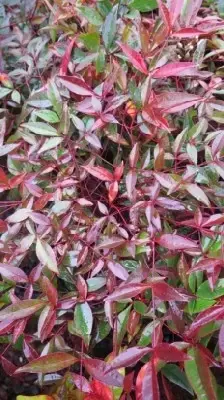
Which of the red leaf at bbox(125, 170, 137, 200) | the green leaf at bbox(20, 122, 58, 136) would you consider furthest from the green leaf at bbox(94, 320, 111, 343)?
the green leaf at bbox(20, 122, 58, 136)

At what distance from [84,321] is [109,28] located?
1.82 ft

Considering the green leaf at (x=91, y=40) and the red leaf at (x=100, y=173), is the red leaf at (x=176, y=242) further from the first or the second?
the green leaf at (x=91, y=40)

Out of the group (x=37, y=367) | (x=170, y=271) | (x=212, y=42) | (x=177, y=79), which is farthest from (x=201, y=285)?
(x=212, y=42)

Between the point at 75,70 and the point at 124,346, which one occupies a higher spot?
the point at 75,70

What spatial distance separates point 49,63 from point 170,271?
1.86 feet

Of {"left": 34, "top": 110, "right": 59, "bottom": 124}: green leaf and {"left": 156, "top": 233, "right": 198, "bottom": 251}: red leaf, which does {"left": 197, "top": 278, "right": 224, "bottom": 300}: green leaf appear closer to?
{"left": 156, "top": 233, "right": 198, "bottom": 251}: red leaf

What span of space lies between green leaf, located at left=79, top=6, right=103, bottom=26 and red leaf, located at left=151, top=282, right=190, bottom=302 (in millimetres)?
560

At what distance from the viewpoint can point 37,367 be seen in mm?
833

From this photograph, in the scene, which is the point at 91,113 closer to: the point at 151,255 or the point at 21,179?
the point at 21,179

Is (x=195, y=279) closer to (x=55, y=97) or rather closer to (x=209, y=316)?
(x=209, y=316)

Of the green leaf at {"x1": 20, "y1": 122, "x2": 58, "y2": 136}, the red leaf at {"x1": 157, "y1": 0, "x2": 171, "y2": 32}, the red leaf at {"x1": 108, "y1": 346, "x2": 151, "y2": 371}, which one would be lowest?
the red leaf at {"x1": 108, "y1": 346, "x2": 151, "y2": 371}

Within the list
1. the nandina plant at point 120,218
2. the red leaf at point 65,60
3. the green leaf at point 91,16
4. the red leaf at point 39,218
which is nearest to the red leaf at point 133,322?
the nandina plant at point 120,218

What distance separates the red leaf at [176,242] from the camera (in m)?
0.86

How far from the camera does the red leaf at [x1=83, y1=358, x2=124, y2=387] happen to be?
2.68 ft
